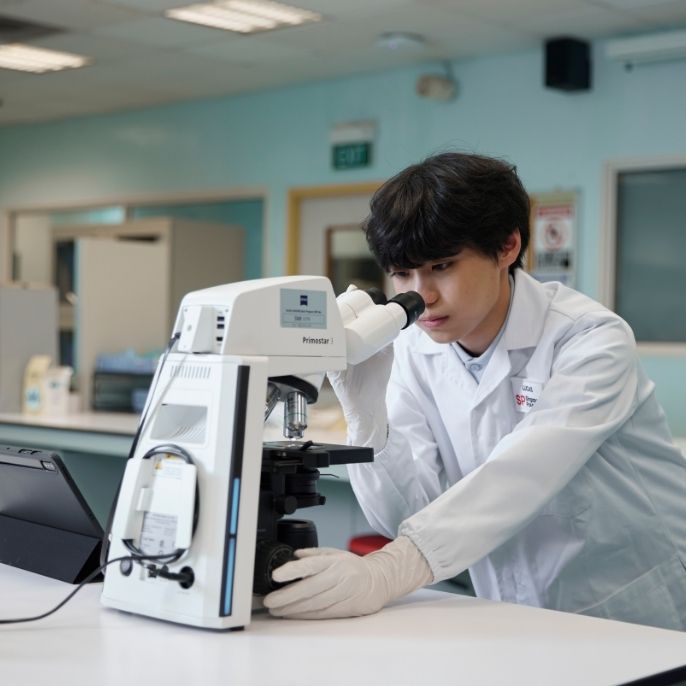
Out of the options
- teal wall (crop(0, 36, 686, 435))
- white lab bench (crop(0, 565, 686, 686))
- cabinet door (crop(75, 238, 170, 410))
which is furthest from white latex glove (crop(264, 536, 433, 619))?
cabinet door (crop(75, 238, 170, 410))

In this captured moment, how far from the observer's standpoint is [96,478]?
435cm

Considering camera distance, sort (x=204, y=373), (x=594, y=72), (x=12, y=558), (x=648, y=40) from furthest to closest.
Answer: (x=594, y=72)
(x=648, y=40)
(x=12, y=558)
(x=204, y=373)

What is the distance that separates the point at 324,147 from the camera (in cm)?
629

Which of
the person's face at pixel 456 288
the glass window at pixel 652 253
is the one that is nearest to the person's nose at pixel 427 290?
the person's face at pixel 456 288

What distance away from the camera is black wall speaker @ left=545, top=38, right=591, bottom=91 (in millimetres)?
5109

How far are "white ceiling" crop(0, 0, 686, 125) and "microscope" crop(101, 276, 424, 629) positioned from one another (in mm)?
3392

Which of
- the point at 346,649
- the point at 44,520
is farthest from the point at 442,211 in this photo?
the point at 44,520

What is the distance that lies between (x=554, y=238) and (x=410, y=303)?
3895 mm

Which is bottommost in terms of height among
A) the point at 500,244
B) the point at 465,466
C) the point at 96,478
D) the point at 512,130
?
the point at 96,478

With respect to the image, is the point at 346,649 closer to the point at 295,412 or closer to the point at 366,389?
the point at 295,412

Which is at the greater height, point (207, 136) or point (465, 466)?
point (207, 136)

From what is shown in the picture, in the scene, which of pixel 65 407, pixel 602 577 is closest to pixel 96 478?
pixel 65 407

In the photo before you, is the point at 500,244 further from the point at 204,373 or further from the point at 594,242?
the point at 594,242

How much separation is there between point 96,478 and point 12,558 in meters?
2.58
